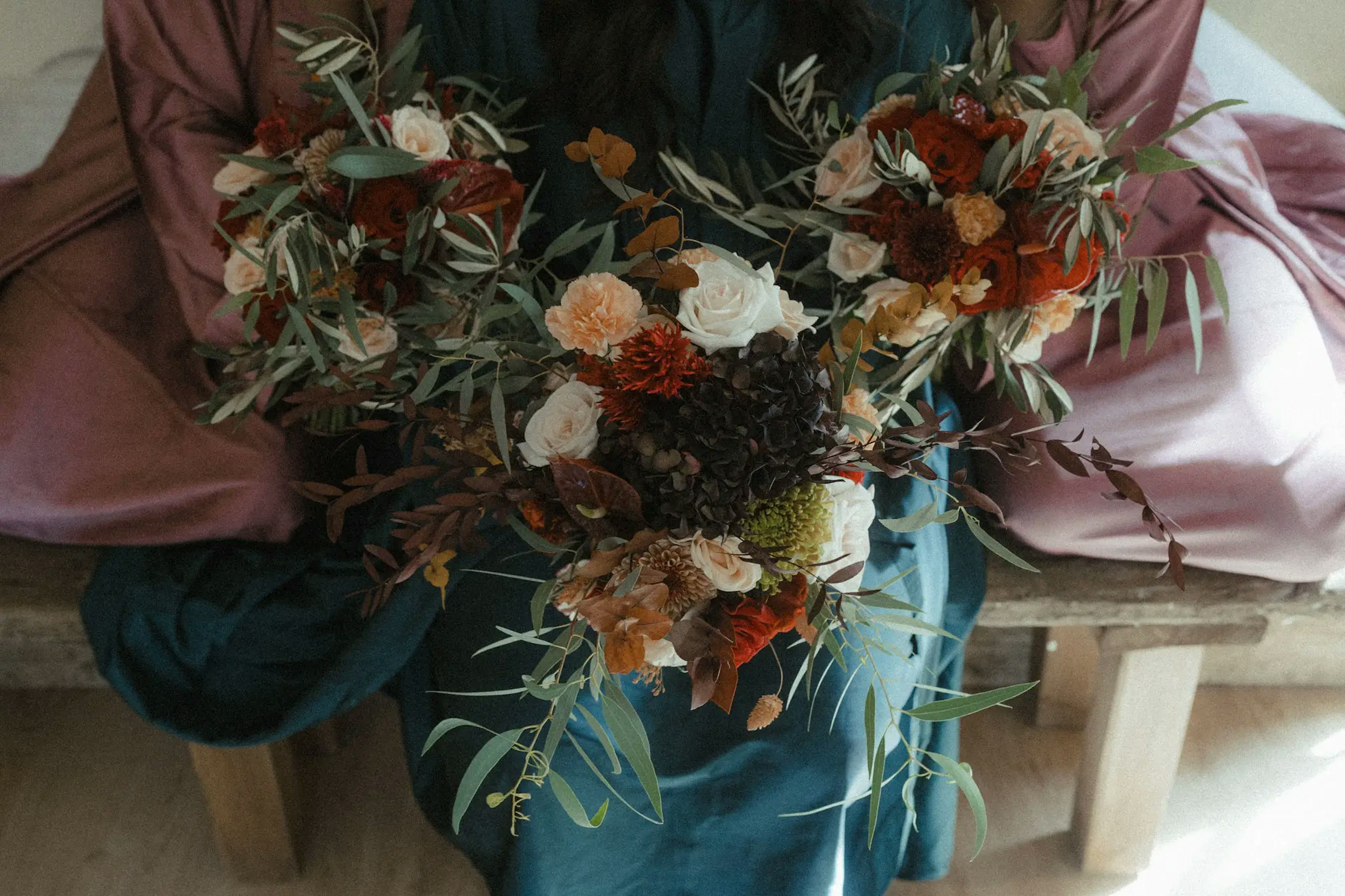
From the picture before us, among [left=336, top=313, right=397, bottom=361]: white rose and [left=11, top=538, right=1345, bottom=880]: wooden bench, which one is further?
[left=11, top=538, right=1345, bottom=880]: wooden bench

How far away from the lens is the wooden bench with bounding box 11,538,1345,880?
3.81ft

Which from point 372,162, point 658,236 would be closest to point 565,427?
point 658,236

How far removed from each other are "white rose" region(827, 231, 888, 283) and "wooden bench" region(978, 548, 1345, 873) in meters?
0.40

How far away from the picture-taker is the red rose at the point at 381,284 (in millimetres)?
960

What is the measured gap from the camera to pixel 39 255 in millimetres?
1182

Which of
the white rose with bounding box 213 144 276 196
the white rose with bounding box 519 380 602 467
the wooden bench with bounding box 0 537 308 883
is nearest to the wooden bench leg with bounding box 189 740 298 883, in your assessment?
the wooden bench with bounding box 0 537 308 883

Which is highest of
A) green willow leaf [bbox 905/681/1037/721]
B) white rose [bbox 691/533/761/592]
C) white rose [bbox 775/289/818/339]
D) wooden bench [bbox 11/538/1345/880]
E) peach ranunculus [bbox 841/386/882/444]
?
white rose [bbox 775/289/818/339]

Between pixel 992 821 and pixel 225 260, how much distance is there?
119 cm

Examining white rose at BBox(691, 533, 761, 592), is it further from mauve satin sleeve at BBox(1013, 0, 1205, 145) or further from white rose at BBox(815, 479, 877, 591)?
mauve satin sleeve at BBox(1013, 0, 1205, 145)

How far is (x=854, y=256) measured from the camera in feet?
3.20

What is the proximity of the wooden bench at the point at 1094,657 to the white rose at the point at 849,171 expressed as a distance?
1.50 feet

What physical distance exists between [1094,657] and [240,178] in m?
1.27

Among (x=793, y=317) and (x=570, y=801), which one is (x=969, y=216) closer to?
(x=793, y=317)

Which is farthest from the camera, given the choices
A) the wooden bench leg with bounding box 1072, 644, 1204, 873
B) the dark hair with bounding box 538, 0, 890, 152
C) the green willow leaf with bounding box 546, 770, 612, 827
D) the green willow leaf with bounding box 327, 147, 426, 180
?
the wooden bench leg with bounding box 1072, 644, 1204, 873
